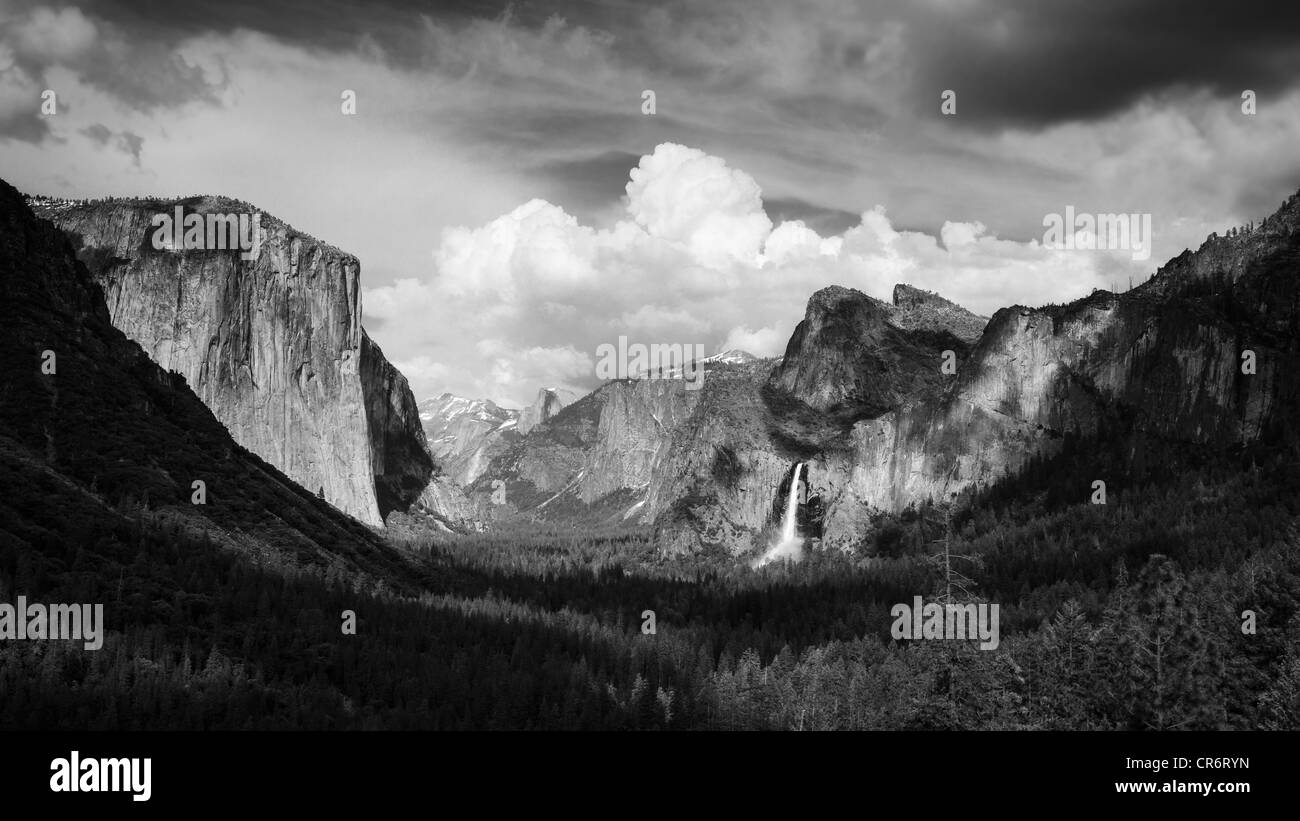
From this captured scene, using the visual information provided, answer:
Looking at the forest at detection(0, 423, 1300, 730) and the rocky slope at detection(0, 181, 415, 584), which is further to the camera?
the rocky slope at detection(0, 181, 415, 584)

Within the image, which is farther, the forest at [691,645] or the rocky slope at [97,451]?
the rocky slope at [97,451]

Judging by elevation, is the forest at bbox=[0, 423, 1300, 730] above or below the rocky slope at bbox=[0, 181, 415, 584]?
below

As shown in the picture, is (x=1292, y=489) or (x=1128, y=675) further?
(x=1292, y=489)

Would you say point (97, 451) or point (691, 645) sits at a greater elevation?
point (97, 451)

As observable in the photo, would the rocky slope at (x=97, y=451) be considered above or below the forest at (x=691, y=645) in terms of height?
above

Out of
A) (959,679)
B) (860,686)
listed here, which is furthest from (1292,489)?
(959,679)

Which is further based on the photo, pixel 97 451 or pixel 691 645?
pixel 691 645

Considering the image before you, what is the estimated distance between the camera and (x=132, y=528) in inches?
5172

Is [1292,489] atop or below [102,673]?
atop
